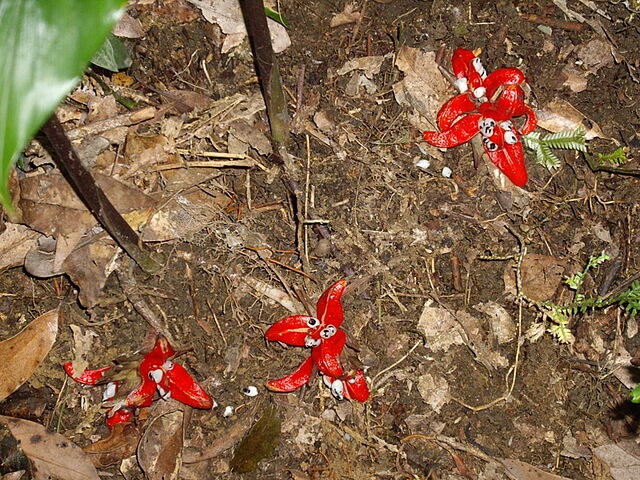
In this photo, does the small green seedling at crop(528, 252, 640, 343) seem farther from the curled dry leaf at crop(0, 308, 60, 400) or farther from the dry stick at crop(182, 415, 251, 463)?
the curled dry leaf at crop(0, 308, 60, 400)

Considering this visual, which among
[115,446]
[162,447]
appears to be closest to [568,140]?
[162,447]

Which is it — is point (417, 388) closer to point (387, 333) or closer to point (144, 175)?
point (387, 333)

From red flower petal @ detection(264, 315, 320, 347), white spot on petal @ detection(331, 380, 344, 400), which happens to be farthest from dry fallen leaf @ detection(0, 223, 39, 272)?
white spot on petal @ detection(331, 380, 344, 400)

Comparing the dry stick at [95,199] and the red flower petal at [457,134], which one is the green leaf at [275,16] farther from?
the dry stick at [95,199]

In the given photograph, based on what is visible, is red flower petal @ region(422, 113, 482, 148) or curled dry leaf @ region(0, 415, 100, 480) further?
red flower petal @ region(422, 113, 482, 148)

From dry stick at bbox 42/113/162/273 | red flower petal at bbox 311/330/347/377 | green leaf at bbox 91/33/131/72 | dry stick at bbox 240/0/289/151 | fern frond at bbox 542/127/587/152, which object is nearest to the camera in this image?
dry stick at bbox 42/113/162/273

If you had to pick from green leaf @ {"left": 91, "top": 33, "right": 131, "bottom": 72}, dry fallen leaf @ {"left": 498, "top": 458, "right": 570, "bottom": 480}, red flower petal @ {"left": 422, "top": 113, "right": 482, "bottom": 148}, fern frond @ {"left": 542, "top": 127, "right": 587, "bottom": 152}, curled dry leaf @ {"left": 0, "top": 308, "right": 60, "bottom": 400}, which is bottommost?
dry fallen leaf @ {"left": 498, "top": 458, "right": 570, "bottom": 480}
